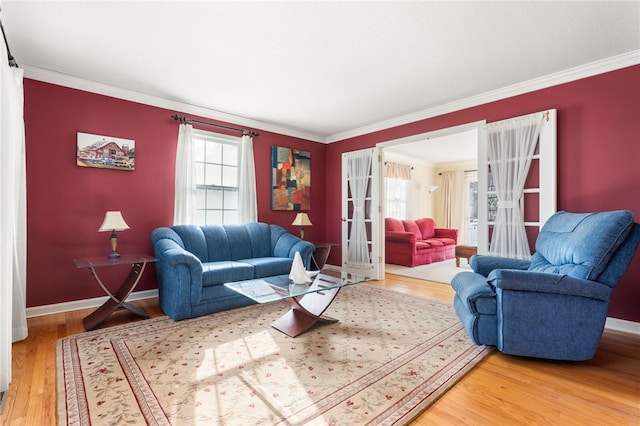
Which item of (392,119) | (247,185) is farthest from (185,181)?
(392,119)

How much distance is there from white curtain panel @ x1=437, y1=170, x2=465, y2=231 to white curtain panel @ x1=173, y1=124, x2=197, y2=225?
23.7 feet

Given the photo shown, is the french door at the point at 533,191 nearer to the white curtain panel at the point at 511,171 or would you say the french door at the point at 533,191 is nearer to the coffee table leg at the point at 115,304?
the white curtain panel at the point at 511,171

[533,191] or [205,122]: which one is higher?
[205,122]

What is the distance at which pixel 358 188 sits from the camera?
210 inches

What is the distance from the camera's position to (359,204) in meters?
5.30

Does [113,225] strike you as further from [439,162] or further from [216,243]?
[439,162]

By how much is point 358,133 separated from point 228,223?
2.77 m

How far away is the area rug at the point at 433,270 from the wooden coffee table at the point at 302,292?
264cm

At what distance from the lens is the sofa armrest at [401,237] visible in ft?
20.3

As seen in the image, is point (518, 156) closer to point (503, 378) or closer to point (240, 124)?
point (503, 378)

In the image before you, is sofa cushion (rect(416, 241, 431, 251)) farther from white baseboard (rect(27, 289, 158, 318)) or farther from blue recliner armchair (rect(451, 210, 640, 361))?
white baseboard (rect(27, 289, 158, 318))

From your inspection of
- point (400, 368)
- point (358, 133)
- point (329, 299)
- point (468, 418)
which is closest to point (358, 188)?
point (358, 133)

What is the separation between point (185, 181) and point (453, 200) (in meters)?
7.36

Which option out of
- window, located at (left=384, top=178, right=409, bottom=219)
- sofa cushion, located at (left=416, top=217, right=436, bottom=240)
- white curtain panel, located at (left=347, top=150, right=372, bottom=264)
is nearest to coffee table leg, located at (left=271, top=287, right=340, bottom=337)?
white curtain panel, located at (left=347, top=150, right=372, bottom=264)
